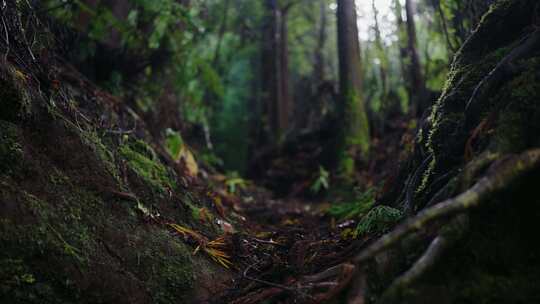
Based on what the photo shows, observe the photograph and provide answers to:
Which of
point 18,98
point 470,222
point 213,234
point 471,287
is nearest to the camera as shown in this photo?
point 471,287

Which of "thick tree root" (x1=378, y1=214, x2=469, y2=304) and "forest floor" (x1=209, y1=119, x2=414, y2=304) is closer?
"thick tree root" (x1=378, y1=214, x2=469, y2=304)

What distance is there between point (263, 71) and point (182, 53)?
9.08 m

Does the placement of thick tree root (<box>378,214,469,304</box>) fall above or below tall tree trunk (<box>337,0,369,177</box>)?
below

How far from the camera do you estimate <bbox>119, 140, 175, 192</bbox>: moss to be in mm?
3799

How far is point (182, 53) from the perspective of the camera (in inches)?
295

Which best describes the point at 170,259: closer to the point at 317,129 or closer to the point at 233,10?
the point at 317,129

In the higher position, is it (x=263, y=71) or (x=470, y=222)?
(x=263, y=71)

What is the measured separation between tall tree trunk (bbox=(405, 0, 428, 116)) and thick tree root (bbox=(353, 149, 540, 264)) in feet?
21.5

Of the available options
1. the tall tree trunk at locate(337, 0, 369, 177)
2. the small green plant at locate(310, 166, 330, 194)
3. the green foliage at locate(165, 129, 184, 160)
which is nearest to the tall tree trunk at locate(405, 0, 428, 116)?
the tall tree trunk at locate(337, 0, 369, 177)

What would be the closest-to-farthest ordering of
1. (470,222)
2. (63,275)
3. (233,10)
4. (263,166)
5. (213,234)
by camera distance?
(470,222) → (63,275) → (213,234) → (263,166) → (233,10)

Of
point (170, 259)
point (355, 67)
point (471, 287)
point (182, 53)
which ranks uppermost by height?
point (182, 53)

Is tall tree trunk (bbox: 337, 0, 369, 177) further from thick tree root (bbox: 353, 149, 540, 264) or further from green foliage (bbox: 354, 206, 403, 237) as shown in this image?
thick tree root (bbox: 353, 149, 540, 264)

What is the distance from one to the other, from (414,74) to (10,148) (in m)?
7.69

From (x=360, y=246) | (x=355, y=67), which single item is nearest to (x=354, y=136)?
(x=355, y=67)
